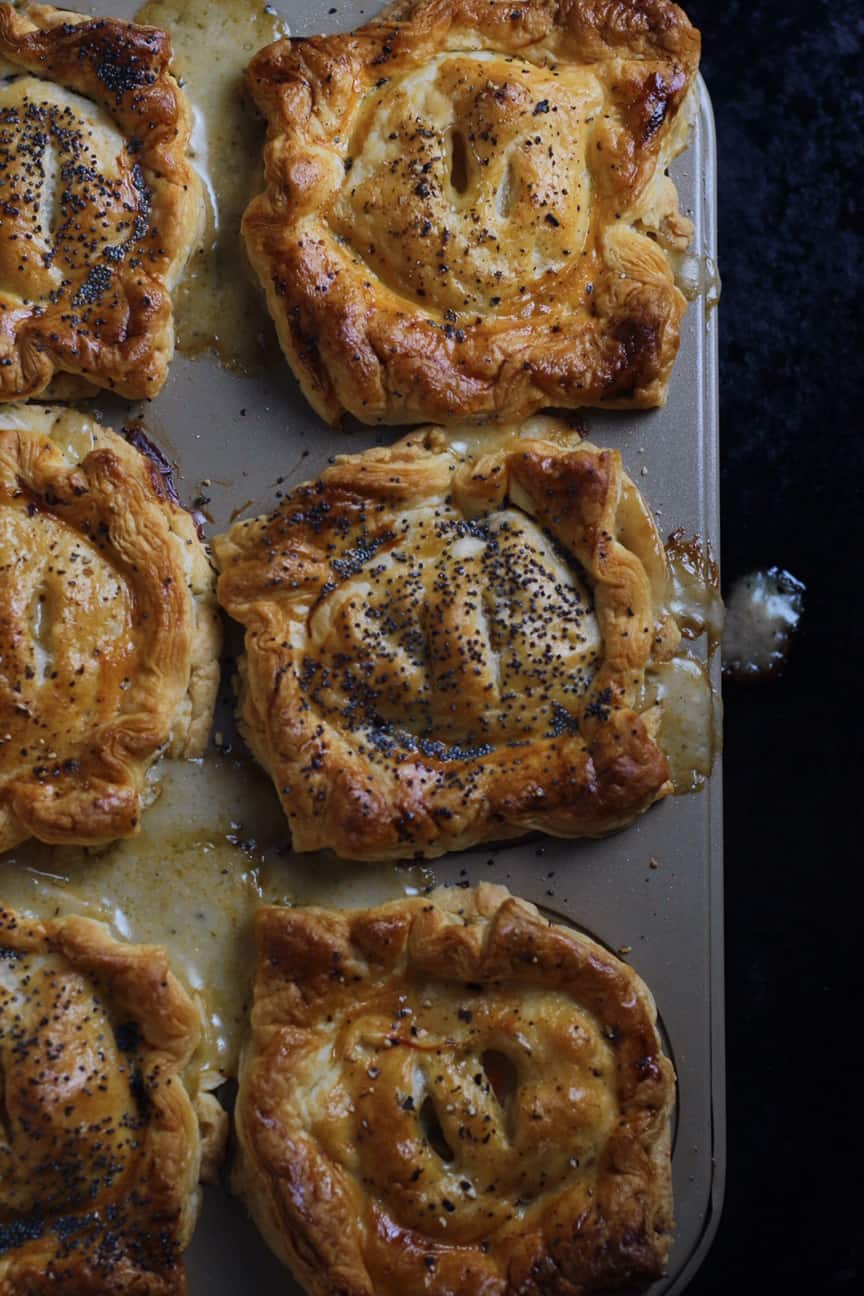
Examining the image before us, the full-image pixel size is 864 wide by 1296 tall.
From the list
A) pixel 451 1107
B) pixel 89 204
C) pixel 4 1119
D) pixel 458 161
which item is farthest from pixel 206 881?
pixel 458 161

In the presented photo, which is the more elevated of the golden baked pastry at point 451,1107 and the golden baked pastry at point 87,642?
the golden baked pastry at point 87,642

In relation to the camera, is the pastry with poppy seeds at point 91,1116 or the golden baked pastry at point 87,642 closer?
the pastry with poppy seeds at point 91,1116

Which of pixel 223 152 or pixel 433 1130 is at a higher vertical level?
pixel 223 152

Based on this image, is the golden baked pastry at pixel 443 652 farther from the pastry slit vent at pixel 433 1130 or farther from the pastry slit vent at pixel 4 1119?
the pastry slit vent at pixel 4 1119

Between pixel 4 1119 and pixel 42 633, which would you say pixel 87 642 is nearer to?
pixel 42 633

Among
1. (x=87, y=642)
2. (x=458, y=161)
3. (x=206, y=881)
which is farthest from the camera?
(x=458, y=161)

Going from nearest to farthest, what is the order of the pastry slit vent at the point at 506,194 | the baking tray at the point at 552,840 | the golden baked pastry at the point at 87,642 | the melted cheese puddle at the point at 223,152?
the golden baked pastry at the point at 87,642 < the baking tray at the point at 552,840 < the pastry slit vent at the point at 506,194 < the melted cheese puddle at the point at 223,152

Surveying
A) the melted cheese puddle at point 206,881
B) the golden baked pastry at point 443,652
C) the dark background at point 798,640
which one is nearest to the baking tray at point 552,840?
the melted cheese puddle at point 206,881
